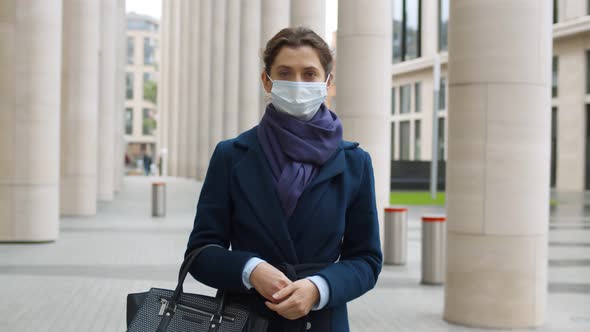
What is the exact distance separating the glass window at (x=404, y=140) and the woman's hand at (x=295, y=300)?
190 feet

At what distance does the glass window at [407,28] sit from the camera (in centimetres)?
5644

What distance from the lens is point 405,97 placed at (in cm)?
6038

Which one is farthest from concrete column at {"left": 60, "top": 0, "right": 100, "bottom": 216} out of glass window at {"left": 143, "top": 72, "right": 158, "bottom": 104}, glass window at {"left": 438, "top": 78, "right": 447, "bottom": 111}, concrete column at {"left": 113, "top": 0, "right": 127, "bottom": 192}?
glass window at {"left": 143, "top": 72, "right": 158, "bottom": 104}

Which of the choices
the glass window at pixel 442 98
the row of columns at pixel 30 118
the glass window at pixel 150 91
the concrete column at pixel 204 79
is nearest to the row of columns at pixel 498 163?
the row of columns at pixel 30 118

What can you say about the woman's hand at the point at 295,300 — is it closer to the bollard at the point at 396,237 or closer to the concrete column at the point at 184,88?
the bollard at the point at 396,237

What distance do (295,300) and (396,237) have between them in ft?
37.0

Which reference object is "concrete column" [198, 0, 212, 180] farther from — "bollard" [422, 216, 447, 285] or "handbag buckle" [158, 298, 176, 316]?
"handbag buckle" [158, 298, 176, 316]

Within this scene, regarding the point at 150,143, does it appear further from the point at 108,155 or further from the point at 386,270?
the point at 386,270

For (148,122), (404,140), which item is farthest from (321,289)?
(148,122)

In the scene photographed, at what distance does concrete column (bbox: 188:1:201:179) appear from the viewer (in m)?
55.8

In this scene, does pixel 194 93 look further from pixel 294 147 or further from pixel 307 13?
pixel 294 147

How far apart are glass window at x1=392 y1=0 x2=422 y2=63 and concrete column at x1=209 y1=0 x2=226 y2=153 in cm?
1498

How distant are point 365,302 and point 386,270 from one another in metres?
3.08

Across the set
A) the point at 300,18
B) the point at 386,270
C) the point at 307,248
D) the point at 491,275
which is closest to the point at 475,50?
the point at 491,275
